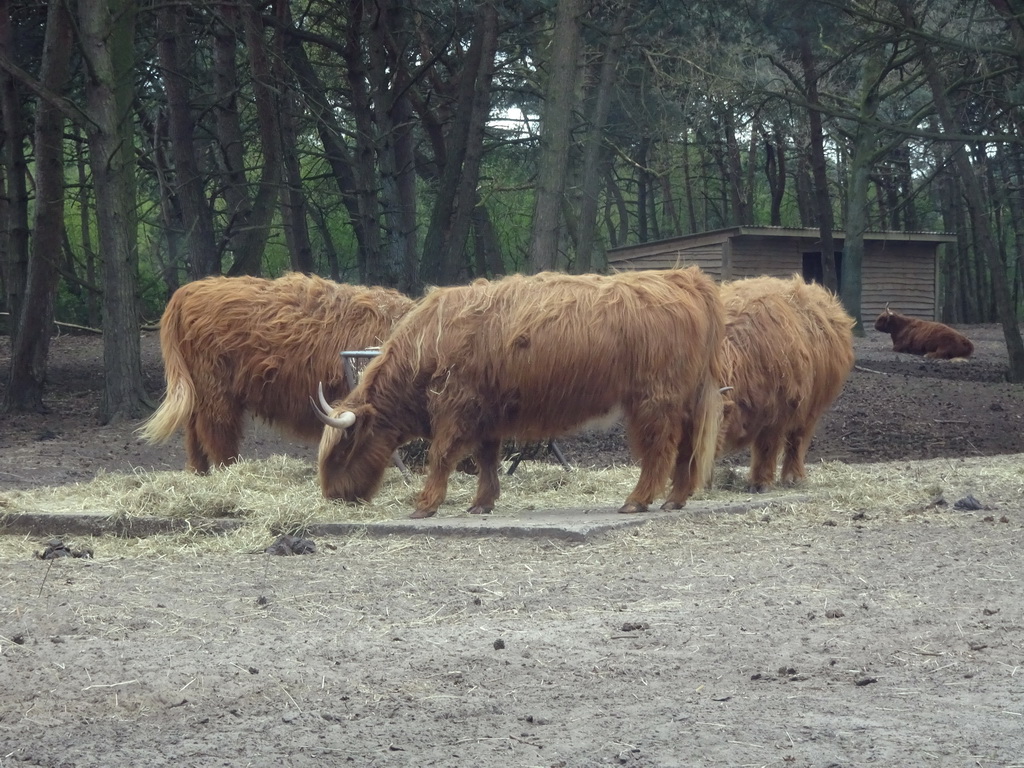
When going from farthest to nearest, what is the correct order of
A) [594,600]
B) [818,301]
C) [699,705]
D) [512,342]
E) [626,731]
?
[818,301], [512,342], [594,600], [699,705], [626,731]

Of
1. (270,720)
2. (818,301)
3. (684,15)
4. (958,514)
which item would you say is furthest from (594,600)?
(684,15)

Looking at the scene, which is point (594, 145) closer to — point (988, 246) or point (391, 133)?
point (391, 133)

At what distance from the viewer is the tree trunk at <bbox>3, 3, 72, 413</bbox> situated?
13.9m

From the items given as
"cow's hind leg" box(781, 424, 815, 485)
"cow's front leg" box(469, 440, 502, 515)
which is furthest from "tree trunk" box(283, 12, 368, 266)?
"cow's front leg" box(469, 440, 502, 515)

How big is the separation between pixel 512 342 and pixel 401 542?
54.0 inches

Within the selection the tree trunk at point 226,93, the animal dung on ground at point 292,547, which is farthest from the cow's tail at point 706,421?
the tree trunk at point 226,93

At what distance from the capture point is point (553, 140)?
43.7 ft

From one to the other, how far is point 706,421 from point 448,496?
189 centimetres

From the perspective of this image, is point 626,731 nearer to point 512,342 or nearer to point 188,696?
point 188,696

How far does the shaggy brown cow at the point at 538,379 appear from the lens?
24.1 feet

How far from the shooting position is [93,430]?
518 inches

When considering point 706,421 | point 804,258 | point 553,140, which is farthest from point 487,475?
point 804,258

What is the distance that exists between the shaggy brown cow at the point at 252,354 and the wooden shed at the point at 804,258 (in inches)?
774

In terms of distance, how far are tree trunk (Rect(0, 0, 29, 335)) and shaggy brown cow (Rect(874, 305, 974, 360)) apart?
55.3 ft
